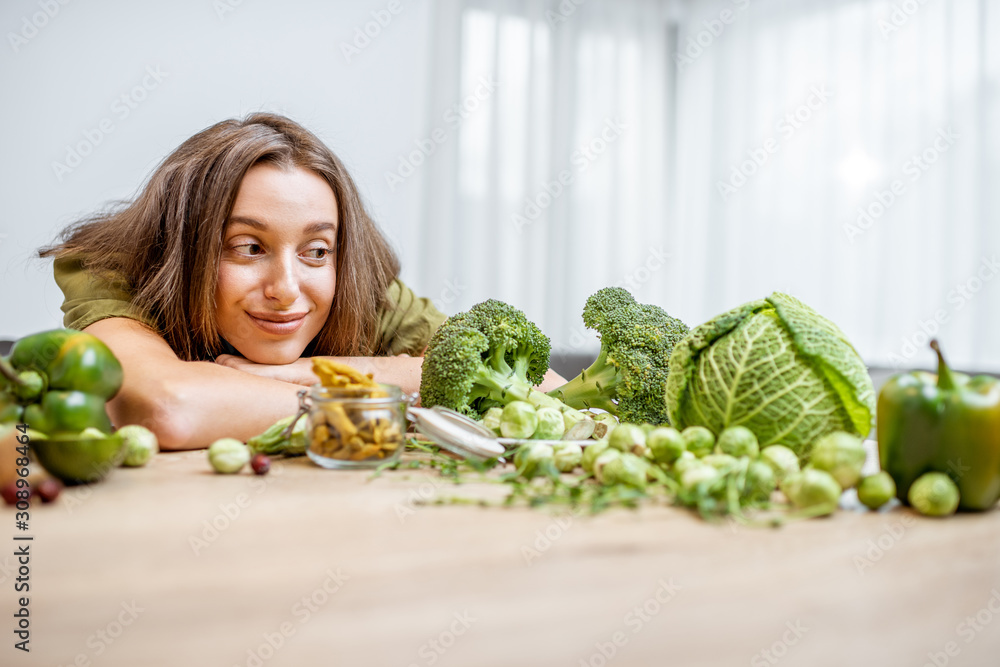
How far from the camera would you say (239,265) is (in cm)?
141

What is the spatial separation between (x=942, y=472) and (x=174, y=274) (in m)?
1.31

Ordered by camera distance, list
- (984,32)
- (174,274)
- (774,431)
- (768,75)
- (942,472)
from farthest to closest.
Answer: (768,75) → (984,32) → (174,274) → (774,431) → (942,472)

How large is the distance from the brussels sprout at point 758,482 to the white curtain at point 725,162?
128 inches

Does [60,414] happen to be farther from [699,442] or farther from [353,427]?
[699,442]

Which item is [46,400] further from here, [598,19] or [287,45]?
[598,19]

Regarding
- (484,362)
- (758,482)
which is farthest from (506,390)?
(758,482)

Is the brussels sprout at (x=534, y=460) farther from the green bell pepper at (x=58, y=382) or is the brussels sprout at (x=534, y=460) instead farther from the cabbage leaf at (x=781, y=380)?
Answer: the green bell pepper at (x=58, y=382)

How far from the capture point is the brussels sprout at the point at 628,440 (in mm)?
884

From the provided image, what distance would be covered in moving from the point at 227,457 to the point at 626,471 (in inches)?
17.9

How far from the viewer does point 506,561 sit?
2.03 ft

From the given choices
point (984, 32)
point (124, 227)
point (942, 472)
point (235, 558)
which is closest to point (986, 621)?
point (942, 472)

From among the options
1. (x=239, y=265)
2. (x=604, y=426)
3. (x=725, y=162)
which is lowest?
(x=604, y=426)

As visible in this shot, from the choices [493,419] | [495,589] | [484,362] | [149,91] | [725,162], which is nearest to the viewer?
[495,589]

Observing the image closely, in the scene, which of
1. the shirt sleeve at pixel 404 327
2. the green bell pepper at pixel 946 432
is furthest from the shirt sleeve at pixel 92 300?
the green bell pepper at pixel 946 432
